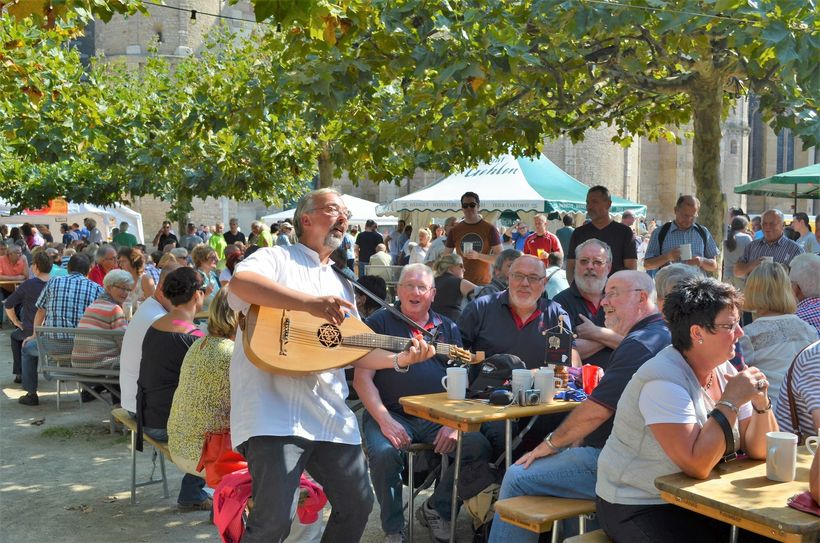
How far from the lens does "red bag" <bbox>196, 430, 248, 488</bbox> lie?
171 inches

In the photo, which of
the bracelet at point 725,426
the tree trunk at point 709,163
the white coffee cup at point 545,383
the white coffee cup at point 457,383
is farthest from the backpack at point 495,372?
the tree trunk at point 709,163

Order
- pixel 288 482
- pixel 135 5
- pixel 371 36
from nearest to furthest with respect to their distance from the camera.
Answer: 1. pixel 288 482
2. pixel 371 36
3. pixel 135 5

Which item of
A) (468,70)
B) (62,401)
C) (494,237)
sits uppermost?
(468,70)

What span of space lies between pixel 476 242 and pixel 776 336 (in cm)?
504

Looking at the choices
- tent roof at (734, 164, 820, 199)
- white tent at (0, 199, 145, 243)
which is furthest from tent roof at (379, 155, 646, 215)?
white tent at (0, 199, 145, 243)

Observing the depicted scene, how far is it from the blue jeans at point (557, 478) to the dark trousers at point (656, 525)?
0.45 meters

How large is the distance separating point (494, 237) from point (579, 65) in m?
2.15

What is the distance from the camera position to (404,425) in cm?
489

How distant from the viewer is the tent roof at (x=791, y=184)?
12938 mm

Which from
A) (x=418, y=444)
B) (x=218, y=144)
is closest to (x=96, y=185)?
(x=218, y=144)

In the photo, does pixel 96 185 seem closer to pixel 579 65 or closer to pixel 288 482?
pixel 579 65

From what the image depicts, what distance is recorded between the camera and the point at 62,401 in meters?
8.83

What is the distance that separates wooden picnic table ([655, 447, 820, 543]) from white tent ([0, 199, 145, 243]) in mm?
31558

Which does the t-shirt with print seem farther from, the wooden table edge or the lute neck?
the wooden table edge
